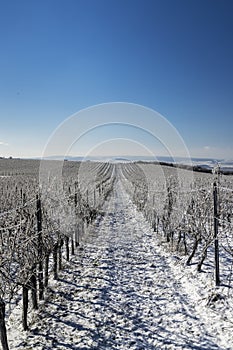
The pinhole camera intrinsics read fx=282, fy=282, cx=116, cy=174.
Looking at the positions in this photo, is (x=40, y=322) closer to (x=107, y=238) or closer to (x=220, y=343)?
(x=220, y=343)

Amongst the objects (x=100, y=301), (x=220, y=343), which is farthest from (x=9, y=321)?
(x=220, y=343)

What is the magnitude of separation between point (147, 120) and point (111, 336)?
903cm

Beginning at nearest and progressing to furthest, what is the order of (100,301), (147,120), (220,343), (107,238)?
(220,343), (100,301), (107,238), (147,120)

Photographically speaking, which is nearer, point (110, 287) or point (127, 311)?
point (127, 311)

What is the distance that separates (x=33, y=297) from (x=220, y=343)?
9.84 feet

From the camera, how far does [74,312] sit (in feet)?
15.6

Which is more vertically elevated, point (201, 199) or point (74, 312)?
point (201, 199)

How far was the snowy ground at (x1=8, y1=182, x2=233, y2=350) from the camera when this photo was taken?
392cm

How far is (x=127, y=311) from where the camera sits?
15.6 feet

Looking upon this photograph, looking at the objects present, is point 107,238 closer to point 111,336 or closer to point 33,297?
point 33,297

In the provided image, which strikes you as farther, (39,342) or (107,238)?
(107,238)

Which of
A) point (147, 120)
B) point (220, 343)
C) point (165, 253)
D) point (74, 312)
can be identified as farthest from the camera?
point (147, 120)

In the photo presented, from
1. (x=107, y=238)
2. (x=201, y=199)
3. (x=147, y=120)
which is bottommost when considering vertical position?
(x=107, y=238)

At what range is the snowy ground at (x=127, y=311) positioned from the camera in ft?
12.9
